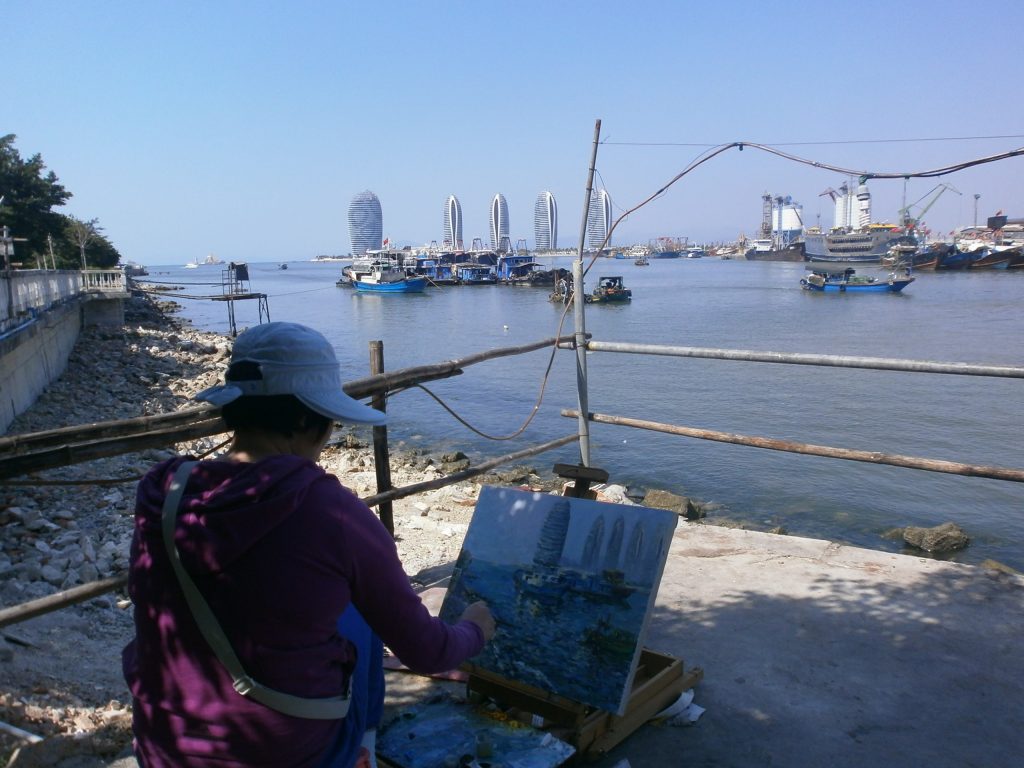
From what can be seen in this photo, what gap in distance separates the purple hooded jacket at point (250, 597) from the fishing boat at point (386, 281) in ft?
210

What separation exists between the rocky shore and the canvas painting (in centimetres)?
142

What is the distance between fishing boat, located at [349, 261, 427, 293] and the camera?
212ft

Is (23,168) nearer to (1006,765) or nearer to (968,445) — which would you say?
(968,445)

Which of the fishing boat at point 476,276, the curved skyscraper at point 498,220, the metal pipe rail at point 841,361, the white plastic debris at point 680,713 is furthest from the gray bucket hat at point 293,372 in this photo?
the curved skyscraper at point 498,220

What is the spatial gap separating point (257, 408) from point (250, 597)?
1.30 ft

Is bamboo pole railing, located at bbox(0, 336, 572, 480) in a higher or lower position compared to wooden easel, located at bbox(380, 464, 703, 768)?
higher

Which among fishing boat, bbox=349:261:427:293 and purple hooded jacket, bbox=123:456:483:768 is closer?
purple hooded jacket, bbox=123:456:483:768

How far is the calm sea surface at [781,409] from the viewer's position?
12227 mm

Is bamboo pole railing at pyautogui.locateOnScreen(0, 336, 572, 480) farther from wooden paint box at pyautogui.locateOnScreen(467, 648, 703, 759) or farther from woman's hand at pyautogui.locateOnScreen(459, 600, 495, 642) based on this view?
A: wooden paint box at pyautogui.locateOnScreen(467, 648, 703, 759)

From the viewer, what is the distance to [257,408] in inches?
66.6

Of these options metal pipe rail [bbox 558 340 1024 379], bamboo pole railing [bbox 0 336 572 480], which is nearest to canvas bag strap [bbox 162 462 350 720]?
bamboo pole railing [bbox 0 336 572 480]

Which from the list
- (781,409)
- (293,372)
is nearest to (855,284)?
(781,409)

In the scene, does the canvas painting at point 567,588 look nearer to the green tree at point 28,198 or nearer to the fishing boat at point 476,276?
the green tree at point 28,198

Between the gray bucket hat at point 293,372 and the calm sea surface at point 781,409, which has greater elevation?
the gray bucket hat at point 293,372
